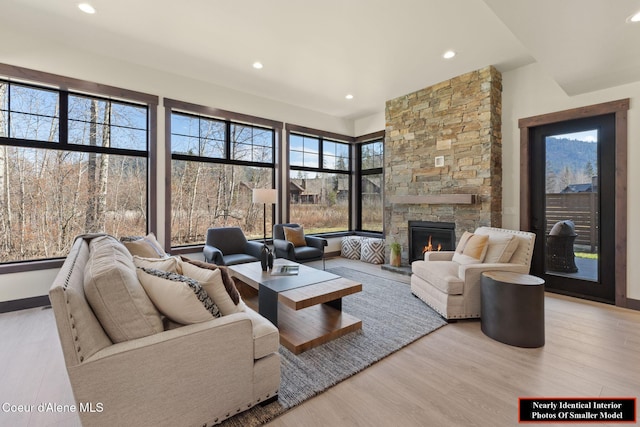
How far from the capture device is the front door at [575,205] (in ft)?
11.5

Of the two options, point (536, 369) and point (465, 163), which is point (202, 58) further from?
point (536, 369)

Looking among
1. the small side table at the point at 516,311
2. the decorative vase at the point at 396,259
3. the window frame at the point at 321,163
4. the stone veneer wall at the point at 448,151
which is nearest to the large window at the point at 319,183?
the window frame at the point at 321,163

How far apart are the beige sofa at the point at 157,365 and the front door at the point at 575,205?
13.4 feet

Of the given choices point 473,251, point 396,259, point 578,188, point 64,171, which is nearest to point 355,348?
point 473,251

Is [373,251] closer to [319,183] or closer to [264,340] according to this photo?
[319,183]

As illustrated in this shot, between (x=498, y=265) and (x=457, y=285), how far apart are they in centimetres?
50

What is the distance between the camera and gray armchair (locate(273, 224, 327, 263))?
446cm

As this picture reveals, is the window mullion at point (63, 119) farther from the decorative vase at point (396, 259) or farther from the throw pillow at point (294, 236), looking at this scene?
the decorative vase at point (396, 259)

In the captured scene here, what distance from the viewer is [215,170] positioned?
4.86 m

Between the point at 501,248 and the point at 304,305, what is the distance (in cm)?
234

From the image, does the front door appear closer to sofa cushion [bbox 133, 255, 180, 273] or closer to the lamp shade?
the lamp shade

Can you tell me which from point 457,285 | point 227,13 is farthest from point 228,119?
point 457,285

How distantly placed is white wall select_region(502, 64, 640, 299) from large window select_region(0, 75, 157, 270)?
17.3 ft

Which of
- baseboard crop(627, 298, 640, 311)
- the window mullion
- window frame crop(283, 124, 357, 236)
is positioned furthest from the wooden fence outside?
the window mullion
